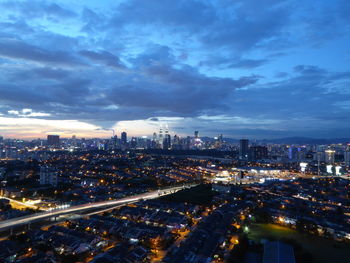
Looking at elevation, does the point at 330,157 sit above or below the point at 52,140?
below

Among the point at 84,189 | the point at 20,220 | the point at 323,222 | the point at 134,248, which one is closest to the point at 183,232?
the point at 134,248

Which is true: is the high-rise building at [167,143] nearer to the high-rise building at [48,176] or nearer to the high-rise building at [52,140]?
the high-rise building at [52,140]

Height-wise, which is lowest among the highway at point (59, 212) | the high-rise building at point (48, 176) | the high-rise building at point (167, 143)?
the highway at point (59, 212)

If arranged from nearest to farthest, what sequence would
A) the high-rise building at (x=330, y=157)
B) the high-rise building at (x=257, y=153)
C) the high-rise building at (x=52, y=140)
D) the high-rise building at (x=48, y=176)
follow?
the high-rise building at (x=48, y=176)
the high-rise building at (x=330, y=157)
the high-rise building at (x=257, y=153)
the high-rise building at (x=52, y=140)

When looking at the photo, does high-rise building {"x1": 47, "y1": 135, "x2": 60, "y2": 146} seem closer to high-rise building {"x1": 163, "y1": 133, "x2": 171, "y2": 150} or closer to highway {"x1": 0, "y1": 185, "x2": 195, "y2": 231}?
high-rise building {"x1": 163, "y1": 133, "x2": 171, "y2": 150}

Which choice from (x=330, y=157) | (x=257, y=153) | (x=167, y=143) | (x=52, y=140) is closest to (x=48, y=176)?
(x=257, y=153)

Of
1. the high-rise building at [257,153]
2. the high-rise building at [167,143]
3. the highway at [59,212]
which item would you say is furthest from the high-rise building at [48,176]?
the high-rise building at [167,143]

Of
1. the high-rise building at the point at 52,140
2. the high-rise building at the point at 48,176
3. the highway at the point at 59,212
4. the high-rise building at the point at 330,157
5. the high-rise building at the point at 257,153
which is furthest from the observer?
the high-rise building at the point at 52,140

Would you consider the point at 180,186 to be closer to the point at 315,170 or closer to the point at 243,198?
the point at 243,198

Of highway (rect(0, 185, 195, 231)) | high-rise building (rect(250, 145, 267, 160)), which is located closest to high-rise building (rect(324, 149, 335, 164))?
high-rise building (rect(250, 145, 267, 160))

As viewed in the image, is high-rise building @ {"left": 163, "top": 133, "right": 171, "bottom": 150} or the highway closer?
the highway

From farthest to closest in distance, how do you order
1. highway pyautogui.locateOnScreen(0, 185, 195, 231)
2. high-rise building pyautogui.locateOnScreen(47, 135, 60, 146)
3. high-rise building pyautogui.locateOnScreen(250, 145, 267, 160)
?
high-rise building pyautogui.locateOnScreen(47, 135, 60, 146) → high-rise building pyautogui.locateOnScreen(250, 145, 267, 160) → highway pyautogui.locateOnScreen(0, 185, 195, 231)

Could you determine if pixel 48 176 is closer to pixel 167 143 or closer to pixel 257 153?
pixel 257 153
